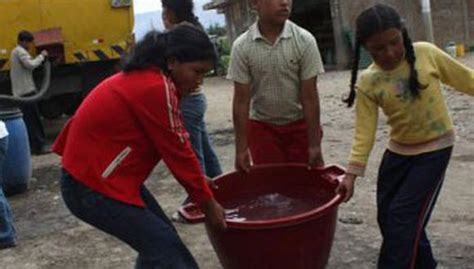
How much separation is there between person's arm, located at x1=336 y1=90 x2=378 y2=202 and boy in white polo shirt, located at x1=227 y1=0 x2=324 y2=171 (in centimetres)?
47

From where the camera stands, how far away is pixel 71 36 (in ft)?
30.5

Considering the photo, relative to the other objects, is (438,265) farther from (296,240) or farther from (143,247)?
(143,247)

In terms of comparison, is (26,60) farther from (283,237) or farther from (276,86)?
(283,237)

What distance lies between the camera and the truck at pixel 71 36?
29.1ft

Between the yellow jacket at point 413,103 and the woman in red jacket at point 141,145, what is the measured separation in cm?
82

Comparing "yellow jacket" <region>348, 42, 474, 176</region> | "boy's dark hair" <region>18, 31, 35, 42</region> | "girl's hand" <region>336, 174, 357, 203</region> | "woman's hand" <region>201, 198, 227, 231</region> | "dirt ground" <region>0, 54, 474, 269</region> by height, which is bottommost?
"dirt ground" <region>0, 54, 474, 269</region>

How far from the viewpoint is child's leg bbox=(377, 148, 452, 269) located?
3094 mm

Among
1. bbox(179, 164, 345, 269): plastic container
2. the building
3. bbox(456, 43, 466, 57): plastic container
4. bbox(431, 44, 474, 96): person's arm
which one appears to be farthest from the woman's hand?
bbox(456, 43, 466, 57): plastic container

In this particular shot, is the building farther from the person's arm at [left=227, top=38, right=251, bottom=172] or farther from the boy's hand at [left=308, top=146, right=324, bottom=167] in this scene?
the boy's hand at [left=308, top=146, right=324, bottom=167]

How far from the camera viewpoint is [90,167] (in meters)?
2.71

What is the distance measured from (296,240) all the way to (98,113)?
958 mm

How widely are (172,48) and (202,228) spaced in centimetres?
231

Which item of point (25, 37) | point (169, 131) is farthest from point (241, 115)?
point (25, 37)

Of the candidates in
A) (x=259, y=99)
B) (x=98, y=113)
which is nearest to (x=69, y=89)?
(x=259, y=99)
